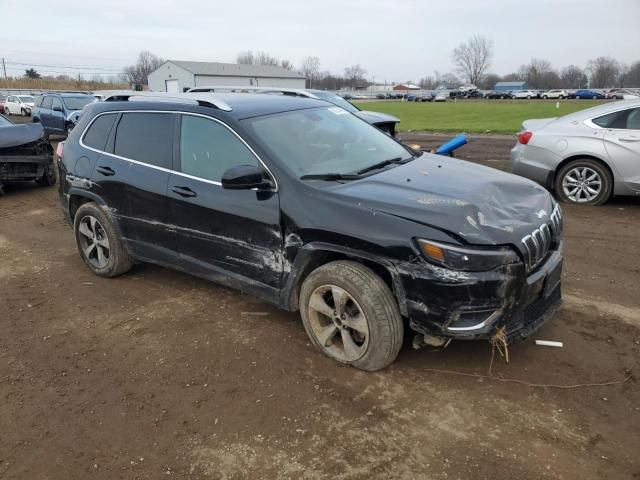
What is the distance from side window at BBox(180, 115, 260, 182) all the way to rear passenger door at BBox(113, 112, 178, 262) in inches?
7.3

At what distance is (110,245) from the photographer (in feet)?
16.7

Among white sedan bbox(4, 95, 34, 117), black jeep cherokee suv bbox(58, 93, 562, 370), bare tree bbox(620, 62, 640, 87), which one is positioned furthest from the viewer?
bare tree bbox(620, 62, 640, 87)

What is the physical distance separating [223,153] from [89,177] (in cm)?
183

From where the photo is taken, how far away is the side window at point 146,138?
14.6 feet

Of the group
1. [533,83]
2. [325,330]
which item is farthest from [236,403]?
[533,83]

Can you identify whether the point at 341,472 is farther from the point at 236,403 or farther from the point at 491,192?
the point at 491,192

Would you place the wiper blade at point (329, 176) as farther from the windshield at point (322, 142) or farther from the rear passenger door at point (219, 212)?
the rear passenger door at point (219, 212)

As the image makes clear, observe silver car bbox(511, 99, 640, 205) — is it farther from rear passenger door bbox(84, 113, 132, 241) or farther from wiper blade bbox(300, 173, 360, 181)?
rear passenger door bbox(84, 113, 132, 241)

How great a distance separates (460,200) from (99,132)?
142 inches

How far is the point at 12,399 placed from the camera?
11.1 feet

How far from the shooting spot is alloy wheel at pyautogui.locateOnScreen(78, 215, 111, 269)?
5.20 m

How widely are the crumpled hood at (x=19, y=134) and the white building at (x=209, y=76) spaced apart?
57490 mm

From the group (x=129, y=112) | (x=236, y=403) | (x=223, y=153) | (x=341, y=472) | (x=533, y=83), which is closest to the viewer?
(x=341, y=472)

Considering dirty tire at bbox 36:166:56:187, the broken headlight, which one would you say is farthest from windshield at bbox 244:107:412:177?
dirty tire at bbox 36:166:56:187
